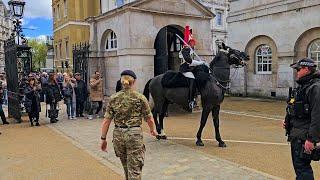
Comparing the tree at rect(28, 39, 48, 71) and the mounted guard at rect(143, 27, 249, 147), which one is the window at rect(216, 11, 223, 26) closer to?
the tree at rect(28, 39, 48, 71)

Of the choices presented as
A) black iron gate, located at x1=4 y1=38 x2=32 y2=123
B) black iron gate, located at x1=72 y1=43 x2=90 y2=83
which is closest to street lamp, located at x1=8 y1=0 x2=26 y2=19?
black iron gate, located at x1=4 y1=38 x2=32 y2=123

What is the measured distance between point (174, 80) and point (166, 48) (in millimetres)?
5041

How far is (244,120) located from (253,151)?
4766 mm

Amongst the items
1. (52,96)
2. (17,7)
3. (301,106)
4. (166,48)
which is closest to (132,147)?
(301,106)

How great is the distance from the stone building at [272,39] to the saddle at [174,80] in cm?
1129

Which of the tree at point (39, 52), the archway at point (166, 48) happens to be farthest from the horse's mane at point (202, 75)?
the tree at point (39, 52)

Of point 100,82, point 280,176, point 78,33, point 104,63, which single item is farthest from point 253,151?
point 78,33

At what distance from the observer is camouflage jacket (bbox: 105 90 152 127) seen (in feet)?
14.6

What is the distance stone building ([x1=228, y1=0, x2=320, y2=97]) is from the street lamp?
13082mm

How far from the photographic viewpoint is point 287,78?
18594 millimetres

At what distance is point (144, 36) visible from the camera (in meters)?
12.7

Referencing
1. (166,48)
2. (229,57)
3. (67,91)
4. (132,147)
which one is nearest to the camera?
(132,147)

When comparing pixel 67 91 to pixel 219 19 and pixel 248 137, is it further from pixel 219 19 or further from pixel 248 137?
pixel 219 19

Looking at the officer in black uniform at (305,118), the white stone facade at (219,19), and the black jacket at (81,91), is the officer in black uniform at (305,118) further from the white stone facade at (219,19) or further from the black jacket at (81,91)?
the white stone facade at (219,19)
